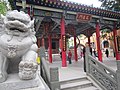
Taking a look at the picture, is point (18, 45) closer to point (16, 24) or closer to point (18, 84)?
point (16, 24)

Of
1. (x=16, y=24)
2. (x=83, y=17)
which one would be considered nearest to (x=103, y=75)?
(x=16, y=24)

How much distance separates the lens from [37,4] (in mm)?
7262

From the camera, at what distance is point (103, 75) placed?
4.15 meters

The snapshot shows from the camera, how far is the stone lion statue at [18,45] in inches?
87.2

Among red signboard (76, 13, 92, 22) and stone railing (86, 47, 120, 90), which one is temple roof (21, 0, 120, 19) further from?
stone railing (86, 47, 120, 90)

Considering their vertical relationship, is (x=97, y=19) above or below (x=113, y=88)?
above

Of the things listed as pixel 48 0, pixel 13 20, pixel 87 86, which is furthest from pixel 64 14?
pixel 13 20

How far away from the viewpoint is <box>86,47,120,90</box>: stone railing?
3615 mm

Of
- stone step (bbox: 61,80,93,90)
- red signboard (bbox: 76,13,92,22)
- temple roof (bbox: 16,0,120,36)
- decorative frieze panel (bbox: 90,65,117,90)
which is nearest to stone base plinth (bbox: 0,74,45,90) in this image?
stone step (bbox: 61,80,93,90)

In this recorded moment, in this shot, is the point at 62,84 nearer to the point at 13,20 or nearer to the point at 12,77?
the point at 12,77

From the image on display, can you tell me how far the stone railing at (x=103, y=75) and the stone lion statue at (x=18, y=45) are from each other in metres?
2.23

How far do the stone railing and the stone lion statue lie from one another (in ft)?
7.33

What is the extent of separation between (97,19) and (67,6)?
313 cm

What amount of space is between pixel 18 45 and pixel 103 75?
2.87 meters
